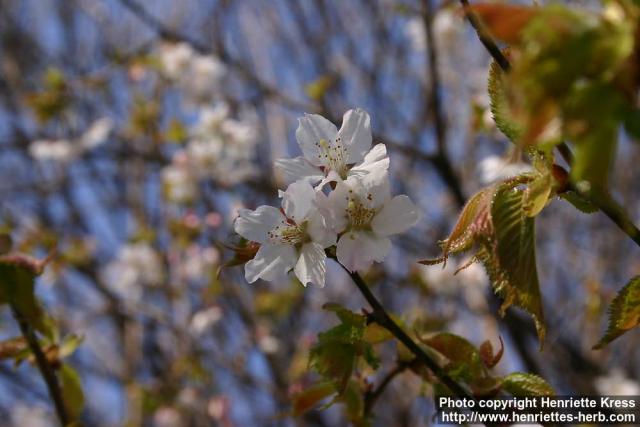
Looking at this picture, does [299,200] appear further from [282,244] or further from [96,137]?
[96,137]

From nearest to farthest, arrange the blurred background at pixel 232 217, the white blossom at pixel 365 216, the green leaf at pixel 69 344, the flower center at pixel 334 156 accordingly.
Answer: the white blossom at pixel 365 216, the flower center at pixel 334 156, the green leaf at pixel 69 344, the blurred background at pixel 232 217

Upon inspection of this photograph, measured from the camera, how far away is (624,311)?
60cm

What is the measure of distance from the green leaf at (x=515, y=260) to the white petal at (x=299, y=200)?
0.59 ft

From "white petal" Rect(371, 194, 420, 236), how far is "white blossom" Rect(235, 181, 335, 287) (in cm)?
7

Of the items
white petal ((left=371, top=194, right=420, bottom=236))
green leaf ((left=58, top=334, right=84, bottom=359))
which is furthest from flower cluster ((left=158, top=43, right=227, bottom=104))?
white petal ((left=371, top=194, right=420, bottom=236))

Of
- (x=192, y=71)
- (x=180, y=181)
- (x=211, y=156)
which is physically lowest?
(x=180, y=181)

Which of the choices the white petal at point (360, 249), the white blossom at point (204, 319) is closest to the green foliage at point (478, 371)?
the white petal at point (360, 249)

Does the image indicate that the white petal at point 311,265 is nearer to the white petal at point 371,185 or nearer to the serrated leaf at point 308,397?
the white petal at point 371,185

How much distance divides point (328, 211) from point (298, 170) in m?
0.11

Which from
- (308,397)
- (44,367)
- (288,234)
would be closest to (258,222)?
(288,234)

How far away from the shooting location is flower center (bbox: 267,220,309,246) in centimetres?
76

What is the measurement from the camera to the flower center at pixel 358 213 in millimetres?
692

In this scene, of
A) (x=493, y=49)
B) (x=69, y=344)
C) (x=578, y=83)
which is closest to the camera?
(x=578, y=83)

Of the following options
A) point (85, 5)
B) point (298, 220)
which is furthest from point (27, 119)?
point (298, 220)
